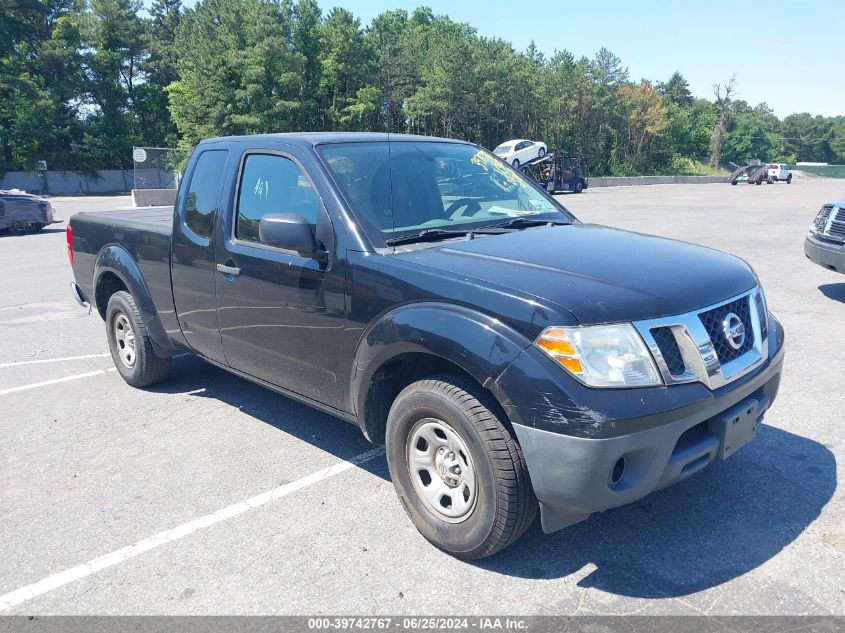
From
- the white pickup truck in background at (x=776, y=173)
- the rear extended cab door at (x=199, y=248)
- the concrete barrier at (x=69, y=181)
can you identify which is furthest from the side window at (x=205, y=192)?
the white pickup truck in background at (x=776, y=173)

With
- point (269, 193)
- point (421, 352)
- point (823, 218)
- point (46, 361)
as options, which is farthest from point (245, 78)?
point (421, 352)

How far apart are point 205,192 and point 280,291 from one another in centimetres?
124

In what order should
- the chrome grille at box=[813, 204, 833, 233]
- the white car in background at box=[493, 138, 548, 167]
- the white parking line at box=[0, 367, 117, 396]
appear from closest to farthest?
the white parking line at box=[0, 367, 117, 396] < the chrome grille at box=[813, 204, 833, 233] < the white car in background at box=[493, 138, 548, 167]

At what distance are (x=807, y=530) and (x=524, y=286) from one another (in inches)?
74.4

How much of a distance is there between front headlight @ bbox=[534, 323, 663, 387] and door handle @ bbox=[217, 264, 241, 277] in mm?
2177

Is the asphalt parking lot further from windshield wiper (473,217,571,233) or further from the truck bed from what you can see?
windshield wiper (473,217,571,233)

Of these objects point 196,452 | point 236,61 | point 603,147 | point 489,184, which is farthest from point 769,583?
point 603,147

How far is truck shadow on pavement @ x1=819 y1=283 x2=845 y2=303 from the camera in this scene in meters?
8.52

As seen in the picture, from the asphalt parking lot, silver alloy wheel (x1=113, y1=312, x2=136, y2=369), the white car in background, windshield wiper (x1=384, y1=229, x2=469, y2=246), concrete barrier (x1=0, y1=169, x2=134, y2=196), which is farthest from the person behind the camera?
concrete barrier (x1=0, y1=169, x2=134, y2=196)

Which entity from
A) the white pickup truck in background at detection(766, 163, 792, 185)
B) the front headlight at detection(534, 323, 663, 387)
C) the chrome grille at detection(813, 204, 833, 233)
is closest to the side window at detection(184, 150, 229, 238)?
the front headlight at detection(534, 323, 663, 387)

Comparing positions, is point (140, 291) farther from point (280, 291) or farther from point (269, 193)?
point (280, 291)

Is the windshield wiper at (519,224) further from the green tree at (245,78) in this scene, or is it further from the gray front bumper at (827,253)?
the green tree at (245,78)

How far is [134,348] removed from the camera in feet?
18.6

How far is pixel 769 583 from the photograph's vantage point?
296cm
